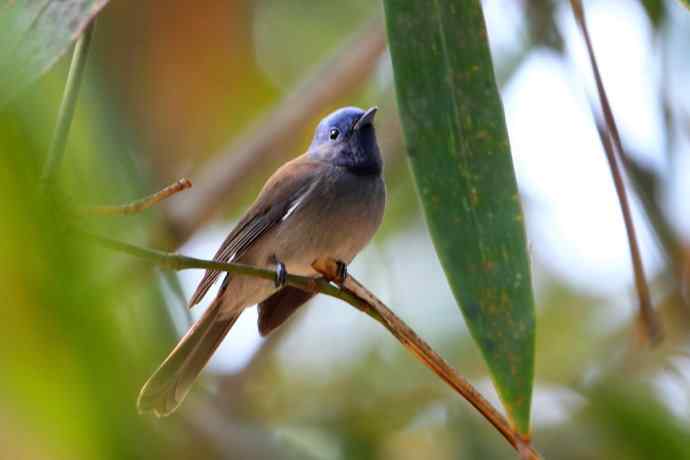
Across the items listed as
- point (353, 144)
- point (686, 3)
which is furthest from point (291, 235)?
point (686, 3)

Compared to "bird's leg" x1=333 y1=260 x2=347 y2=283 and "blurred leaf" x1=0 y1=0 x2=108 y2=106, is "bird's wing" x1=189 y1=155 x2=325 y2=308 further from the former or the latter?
"blurred leaf" x1=0 y1=0 x2=108 y2=106

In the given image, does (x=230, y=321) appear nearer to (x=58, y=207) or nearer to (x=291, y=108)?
(x=291, y=108)

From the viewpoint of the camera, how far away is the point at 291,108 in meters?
4.01

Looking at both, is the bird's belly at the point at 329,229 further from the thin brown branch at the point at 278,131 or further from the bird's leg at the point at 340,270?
the thin brown branch at the point at 278,131

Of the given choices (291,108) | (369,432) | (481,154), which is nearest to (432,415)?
(369,432)

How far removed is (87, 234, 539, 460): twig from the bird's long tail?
0.68m

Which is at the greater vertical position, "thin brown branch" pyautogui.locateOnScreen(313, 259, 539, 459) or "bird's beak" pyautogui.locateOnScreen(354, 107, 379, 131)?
"bird's beak" pyautogui.locateOnScreen(354, 107, 379, 131)

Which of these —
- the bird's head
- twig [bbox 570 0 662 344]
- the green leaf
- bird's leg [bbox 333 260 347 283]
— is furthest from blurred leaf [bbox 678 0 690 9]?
the bird's head

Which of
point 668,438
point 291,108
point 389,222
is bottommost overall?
point 668,438

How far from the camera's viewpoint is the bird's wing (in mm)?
3406

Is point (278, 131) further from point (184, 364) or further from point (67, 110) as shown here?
point (67, 110)

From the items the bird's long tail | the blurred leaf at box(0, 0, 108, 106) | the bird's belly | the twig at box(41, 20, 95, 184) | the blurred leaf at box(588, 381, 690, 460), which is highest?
the blurred leaf at box(0, 0, 108, 106)

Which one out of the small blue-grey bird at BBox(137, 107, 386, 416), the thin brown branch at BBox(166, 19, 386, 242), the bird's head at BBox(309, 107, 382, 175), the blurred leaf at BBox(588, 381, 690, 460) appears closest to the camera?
the blurred leaf at BBox(588, 381, 690, 460)

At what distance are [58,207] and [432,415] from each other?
119 inches
